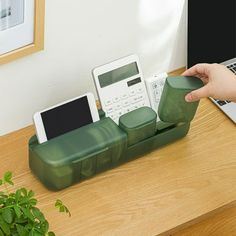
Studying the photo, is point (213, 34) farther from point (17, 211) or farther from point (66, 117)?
point (17, 211)

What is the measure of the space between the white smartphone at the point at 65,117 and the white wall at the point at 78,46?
0.30ft

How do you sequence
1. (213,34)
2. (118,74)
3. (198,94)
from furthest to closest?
(213,34) → (118,74) → (198,94)

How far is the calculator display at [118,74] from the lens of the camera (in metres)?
1.39

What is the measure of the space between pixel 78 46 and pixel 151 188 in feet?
1.07

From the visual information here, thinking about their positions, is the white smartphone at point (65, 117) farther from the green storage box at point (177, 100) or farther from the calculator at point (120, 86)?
the green storage box at point (177, 100)

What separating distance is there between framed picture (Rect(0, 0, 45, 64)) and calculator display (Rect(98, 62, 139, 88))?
0.46ft

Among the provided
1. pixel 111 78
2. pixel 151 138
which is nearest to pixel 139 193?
pixel 151 138

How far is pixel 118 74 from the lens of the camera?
1.41 metres

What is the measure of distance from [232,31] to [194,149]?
33 cm

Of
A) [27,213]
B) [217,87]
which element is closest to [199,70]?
[217,87]

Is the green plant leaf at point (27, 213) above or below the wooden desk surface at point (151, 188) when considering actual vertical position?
above

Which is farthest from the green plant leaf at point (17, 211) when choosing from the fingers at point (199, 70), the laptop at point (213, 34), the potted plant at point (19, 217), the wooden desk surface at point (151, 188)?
the laptop at point (213, 34)

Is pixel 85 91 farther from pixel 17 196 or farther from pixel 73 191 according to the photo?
pixel 17 196

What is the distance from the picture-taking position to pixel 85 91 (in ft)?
4.92
